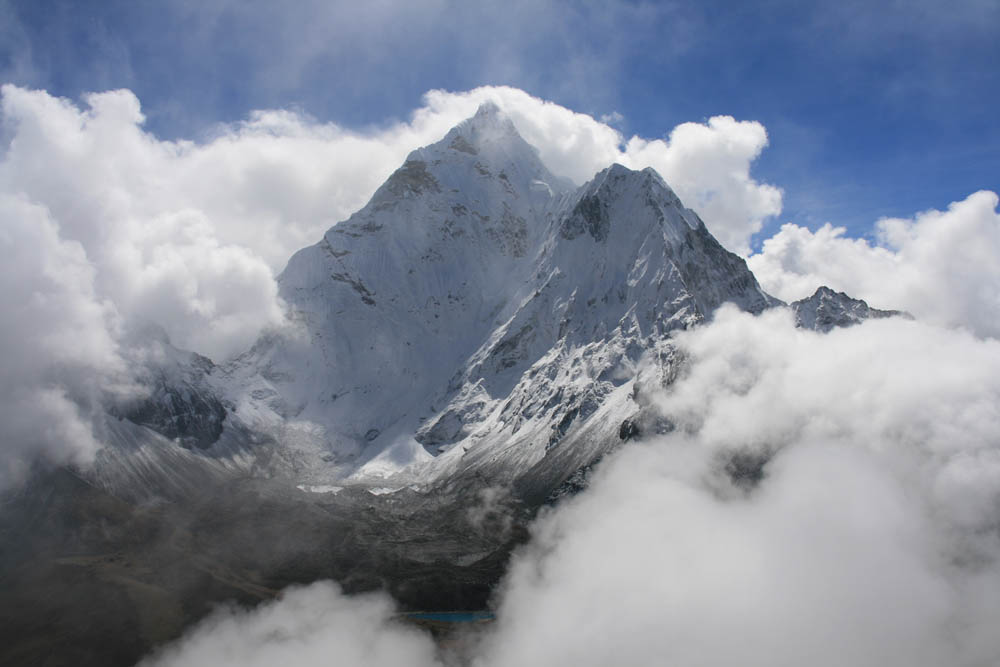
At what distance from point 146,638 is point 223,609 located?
48.7 ft

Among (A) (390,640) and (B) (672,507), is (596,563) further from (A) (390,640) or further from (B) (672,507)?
(A) (390,640)

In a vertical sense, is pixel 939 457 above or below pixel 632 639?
above

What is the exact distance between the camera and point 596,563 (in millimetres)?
135750

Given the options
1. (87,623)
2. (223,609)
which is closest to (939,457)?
(223,609)

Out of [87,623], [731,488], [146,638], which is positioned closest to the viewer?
[146,638]

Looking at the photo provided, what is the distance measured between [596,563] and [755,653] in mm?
37857

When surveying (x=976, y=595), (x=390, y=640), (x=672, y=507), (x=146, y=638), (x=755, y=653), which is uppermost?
(x=672, y=507)

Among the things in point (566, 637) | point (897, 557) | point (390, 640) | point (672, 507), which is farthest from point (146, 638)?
point (897, 557)

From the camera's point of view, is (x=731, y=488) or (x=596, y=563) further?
(x=731, y=488)

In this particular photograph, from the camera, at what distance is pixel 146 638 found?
132m

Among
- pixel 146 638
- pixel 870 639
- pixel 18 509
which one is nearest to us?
pixel 870 639

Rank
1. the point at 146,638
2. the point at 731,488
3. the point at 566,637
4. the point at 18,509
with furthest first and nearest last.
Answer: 1. the point at 18,509
2. the point at 731,488
3. the point at 146,638
4. the point at 566,637

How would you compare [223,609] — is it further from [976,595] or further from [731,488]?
[976,595]

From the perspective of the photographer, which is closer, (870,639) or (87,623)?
(870,639)
